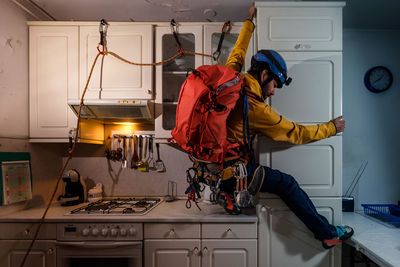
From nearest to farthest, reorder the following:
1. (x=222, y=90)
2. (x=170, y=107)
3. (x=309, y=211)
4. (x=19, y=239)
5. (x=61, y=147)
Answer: (x=222, y=90)
(x=309, y=211)
(x=19, y=239)
(x=170, y=107)
(x=61, y=147)

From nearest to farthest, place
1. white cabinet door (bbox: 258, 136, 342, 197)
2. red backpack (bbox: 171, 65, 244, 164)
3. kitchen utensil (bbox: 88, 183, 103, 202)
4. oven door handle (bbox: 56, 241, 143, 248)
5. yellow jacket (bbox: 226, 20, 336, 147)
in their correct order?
red backpack (bbox: 171, 65, 244, 164)
yellow jacket (bbox: 226, 20, 336, 147)
oven door handle (bbox: 56, 241, 143, 248)
white cabinet door (bbox: 258, 136, 342, 197)
kitchen utensil (bbox: 88, 183, 103, 202)

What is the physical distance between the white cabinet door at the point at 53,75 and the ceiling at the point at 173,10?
8.3 inches

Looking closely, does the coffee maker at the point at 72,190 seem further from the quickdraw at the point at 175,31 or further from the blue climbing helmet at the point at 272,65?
the blue climbing helmet at the point at 272,65

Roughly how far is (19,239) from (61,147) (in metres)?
0.84

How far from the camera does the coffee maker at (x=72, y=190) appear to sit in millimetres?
1792

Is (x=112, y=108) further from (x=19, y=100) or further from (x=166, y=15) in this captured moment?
(x=166, y=15)

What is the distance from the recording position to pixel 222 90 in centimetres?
114

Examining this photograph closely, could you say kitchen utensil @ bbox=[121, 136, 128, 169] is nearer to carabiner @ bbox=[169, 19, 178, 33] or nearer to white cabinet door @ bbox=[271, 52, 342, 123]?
carabiner @ bbox=[169, 19, 178, 33]

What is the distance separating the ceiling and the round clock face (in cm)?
45

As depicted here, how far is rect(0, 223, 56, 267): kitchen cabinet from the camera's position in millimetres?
1469

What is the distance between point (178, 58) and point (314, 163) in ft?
4.58

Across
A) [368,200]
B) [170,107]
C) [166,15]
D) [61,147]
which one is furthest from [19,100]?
[368,200]

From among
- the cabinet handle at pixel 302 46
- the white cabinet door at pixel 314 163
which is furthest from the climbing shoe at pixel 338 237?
Answer: the cabinet handle at pixel 302 46

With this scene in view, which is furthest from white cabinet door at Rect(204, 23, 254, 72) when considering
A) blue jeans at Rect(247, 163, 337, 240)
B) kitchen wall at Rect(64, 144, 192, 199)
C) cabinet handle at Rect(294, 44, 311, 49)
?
kitchen wall at Rect(64, 144, 192, 199)
